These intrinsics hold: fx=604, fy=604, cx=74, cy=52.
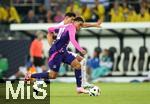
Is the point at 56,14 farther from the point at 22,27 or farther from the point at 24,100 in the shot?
the point at 24,100

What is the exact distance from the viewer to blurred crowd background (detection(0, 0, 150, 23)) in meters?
28.9

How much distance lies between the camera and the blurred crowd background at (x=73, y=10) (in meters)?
28.9

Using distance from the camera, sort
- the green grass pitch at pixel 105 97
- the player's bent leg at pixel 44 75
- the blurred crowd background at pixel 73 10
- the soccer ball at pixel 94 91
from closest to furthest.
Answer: the green grass pitch at pixel 105 97
the soccer ball at pixel 94 91
the player's bent leg at pixel 44 75
the blurred crowd background at pixel 73 10

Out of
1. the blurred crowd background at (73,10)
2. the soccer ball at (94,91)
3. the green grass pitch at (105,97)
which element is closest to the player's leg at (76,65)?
the soccer ball at (94,91)

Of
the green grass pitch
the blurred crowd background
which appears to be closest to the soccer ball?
the green grass pitch

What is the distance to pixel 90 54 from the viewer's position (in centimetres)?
2867

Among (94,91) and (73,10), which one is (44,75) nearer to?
(94,91)

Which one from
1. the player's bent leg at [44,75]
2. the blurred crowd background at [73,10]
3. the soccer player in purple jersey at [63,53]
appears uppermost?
the blurred crowd background at [73,10]

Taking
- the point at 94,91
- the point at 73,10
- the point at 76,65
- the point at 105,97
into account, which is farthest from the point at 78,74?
the point at 73,10

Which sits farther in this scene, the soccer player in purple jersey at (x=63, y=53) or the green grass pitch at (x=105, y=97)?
the soccer player in purple jersey at (x=63, y=53)

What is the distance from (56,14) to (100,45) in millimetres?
2791

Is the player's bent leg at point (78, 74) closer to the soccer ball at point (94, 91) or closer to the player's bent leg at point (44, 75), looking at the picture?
the soccer ball at point (94, 91)

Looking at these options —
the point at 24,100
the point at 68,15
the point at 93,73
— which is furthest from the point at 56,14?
the point at 24,100

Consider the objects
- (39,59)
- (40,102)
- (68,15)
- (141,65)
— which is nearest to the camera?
(40,102)
